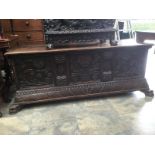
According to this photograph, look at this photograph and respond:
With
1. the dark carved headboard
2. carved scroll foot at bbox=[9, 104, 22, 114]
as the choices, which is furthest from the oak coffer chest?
the dark carved headboard

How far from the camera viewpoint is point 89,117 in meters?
1.59

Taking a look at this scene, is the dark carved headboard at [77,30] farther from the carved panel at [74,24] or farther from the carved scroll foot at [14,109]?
the carved scroll foot at [14,109]

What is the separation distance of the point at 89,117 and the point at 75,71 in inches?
18.7

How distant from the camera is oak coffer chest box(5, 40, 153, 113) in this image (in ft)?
5.64

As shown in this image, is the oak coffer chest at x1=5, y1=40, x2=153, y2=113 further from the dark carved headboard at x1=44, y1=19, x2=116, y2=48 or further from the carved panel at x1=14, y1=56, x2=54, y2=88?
the dark carved headboard at x1=44, y1=19, x2=116, y2=48

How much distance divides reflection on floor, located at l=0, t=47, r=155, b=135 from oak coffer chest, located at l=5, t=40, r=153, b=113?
0.09 meters

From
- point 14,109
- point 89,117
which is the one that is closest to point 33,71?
point 14,109

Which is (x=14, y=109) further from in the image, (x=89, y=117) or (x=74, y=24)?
(x=74, y=24)

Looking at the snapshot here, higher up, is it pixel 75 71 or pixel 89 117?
pixel 75 71

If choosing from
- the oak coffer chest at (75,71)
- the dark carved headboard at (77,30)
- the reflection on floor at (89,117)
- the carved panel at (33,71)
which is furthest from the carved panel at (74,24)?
the reflection on floor at (89,117)

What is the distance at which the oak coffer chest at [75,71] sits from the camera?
1718 mm
